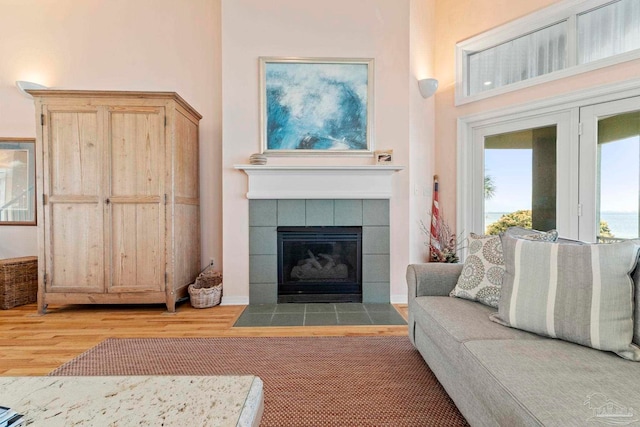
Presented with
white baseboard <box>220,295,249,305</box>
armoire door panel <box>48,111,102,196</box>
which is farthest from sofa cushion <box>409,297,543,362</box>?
armoire door panel <box>48,111,102,196</box>

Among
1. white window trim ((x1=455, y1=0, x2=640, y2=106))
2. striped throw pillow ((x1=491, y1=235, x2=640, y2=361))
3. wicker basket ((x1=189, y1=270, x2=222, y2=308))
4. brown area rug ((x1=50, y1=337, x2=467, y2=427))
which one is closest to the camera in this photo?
striped throw pillow ((x1=491, y1=235, x2=640, y2=361))

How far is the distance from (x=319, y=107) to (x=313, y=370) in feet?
8.22

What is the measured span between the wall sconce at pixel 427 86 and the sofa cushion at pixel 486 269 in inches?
83.6

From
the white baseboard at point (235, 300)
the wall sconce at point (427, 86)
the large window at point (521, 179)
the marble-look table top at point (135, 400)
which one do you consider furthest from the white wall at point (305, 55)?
the marble-look table top at point (135, 400)

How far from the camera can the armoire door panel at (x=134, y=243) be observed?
111 inches

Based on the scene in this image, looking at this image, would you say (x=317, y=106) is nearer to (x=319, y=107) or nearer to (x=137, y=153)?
(x=319, y=107)

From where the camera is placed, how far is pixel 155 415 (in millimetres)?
763

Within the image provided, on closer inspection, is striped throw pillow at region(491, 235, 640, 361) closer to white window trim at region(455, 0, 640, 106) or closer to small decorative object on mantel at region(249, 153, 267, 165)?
white window trim at region(455, 0, 640, 106)

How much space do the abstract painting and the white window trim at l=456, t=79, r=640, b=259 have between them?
44.6 inches

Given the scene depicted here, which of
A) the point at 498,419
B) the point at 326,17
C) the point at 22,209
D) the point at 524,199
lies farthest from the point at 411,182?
the point at 22,209

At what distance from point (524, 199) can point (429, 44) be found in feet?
6.78

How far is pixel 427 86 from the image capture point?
10.9 feet

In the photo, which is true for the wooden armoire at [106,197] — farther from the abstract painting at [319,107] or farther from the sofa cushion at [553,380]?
the sofa cushion at [553,380]

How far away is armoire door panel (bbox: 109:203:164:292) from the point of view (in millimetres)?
2812
